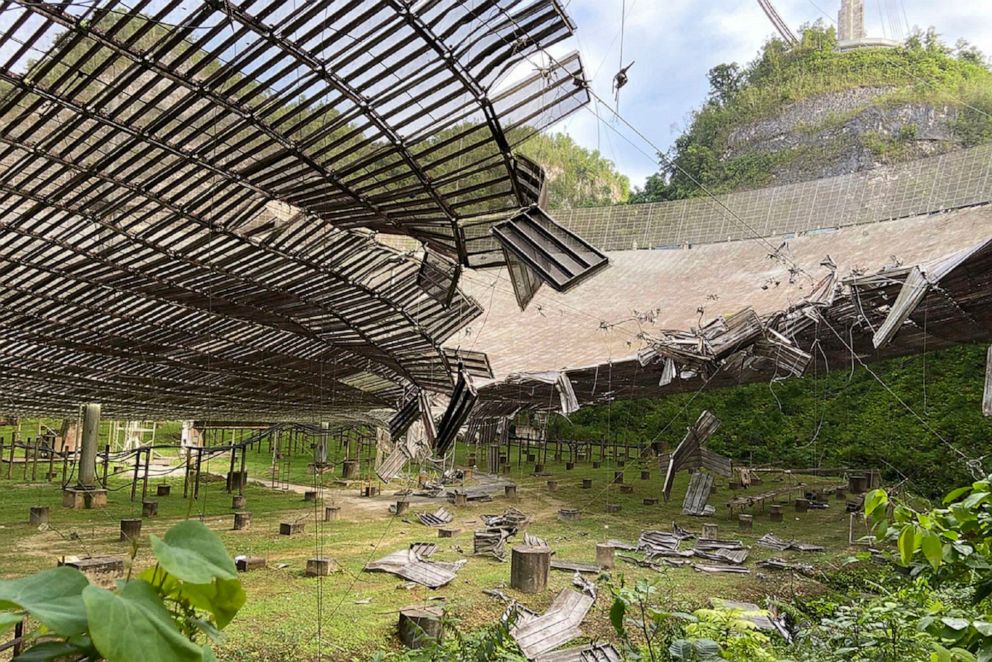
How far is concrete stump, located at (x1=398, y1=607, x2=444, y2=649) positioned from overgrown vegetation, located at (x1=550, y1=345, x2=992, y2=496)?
13.0m

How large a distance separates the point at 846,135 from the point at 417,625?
3773cm

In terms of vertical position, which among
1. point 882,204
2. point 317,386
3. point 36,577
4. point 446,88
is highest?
point 882,204

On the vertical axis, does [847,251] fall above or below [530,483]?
above

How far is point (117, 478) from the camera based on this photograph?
21.4 meters

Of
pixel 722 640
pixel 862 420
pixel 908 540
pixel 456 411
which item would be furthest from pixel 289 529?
pixel 862 420

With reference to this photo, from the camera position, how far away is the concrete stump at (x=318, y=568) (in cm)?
1021

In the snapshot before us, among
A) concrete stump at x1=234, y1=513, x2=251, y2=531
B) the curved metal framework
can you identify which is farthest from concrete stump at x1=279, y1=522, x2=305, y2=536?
the curved metal framework

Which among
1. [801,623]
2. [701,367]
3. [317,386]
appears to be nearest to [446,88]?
[801,623]

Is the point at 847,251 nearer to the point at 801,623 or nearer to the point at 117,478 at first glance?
the point at 801,623

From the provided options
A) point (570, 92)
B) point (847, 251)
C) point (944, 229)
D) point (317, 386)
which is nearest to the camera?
point (570, 92)

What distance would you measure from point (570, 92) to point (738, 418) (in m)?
23.3

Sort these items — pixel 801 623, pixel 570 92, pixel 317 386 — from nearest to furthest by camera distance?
pixel 570 92 → pixel 801 623 → pixel 317 386

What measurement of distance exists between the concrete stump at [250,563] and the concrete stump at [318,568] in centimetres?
76

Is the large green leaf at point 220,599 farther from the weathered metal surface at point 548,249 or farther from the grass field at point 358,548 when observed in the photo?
the weathered metal surface at point 548,249
